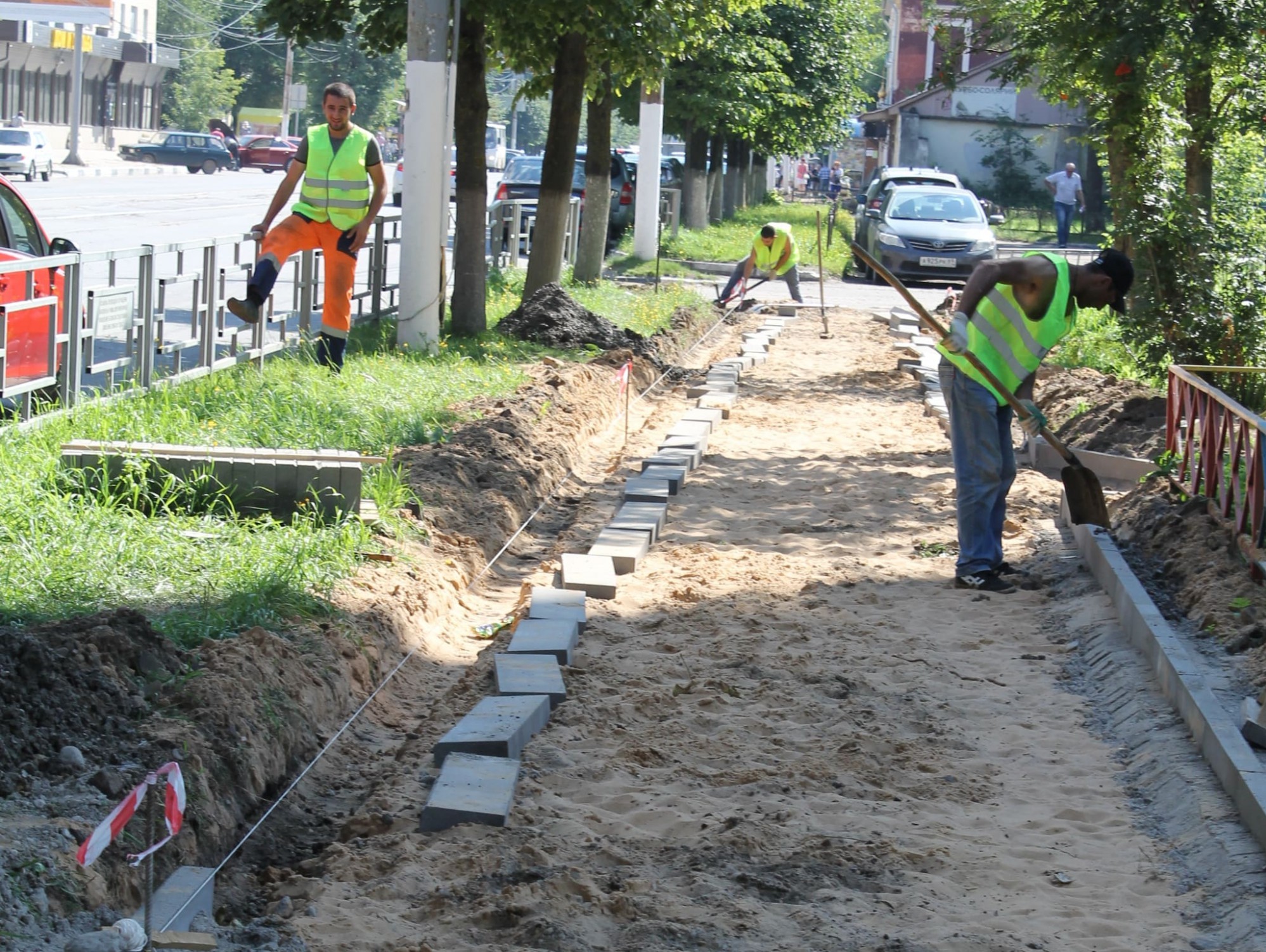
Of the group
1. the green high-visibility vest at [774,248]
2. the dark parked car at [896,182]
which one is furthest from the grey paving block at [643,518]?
the dark parked car at [896,182]

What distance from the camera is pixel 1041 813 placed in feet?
16.2

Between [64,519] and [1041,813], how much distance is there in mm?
3887

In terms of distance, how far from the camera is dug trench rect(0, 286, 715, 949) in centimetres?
377

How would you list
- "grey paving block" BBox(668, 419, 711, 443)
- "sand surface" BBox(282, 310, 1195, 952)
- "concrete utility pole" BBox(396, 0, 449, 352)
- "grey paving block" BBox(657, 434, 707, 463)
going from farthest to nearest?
"concrete utility pole" BBox(396, 0, 449, 352)
"grey paving block" BBox(668, 419, 711, 443)
"grey paving block" BBox(657, 434, 707, 463)
"sand surface" BBox(282, 310, 1195, 952)

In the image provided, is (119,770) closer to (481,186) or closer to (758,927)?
(758,927)

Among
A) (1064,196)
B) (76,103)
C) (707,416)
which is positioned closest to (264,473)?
(707,416)

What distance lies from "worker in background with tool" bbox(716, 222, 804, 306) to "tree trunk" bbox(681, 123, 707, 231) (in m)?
12.5

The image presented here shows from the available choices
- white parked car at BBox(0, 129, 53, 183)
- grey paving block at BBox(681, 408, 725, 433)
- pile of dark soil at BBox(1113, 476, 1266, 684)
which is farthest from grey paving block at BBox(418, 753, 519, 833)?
white parked car at BBox(0, 129, 53, 183)

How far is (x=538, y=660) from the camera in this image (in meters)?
5.92

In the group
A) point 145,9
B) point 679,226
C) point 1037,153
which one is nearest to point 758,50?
point 679,226

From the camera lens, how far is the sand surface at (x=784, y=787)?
403cm

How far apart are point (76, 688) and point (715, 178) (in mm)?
34115

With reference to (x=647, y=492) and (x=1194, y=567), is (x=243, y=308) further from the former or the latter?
(x=1194, y=567)

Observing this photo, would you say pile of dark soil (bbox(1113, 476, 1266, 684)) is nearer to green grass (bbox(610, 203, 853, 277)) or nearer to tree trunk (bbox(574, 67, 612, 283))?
tree trunk (bbox(574, 67, 612, 283))
